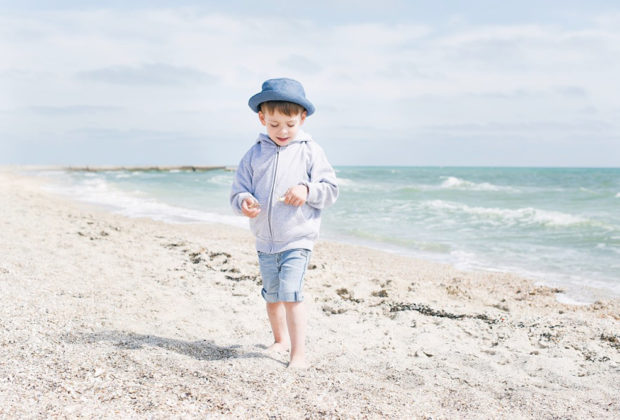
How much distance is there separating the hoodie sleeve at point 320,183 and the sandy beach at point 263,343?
0.96 metres

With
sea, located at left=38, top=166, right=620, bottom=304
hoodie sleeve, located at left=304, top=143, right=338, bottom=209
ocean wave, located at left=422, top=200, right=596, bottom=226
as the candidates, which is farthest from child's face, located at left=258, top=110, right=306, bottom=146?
ocean wave, located at left=422, top=200, right=596, bottom=226

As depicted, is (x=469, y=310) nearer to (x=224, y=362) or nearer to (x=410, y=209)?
(x=224, y=362)

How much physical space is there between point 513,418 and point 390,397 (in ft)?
1.87

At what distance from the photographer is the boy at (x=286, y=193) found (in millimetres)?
2969

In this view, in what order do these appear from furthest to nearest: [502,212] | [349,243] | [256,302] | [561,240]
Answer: [502,212]
[561,240]
[349,243]
[256,302]

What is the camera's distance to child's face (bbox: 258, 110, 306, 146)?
117 inches

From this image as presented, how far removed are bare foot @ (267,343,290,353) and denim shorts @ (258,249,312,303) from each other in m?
0.38

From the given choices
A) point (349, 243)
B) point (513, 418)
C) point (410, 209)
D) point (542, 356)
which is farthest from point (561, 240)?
point (513, 418)

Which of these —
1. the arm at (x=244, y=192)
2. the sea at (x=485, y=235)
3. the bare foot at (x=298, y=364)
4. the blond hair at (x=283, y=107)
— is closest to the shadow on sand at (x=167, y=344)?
the bare foot at (x=298, y=364)

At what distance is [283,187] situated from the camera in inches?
119

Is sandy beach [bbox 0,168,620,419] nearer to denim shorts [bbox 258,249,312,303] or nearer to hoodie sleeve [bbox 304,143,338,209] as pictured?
denim shorts [bbox 258,249,312,303]

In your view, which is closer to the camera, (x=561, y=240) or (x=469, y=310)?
(x=469, y=310)

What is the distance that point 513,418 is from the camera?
96.1 inches

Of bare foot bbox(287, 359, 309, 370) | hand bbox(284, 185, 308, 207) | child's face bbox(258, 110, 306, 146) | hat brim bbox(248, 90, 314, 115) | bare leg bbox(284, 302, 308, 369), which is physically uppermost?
hat brim bbox(248, 90, 314, 115)
